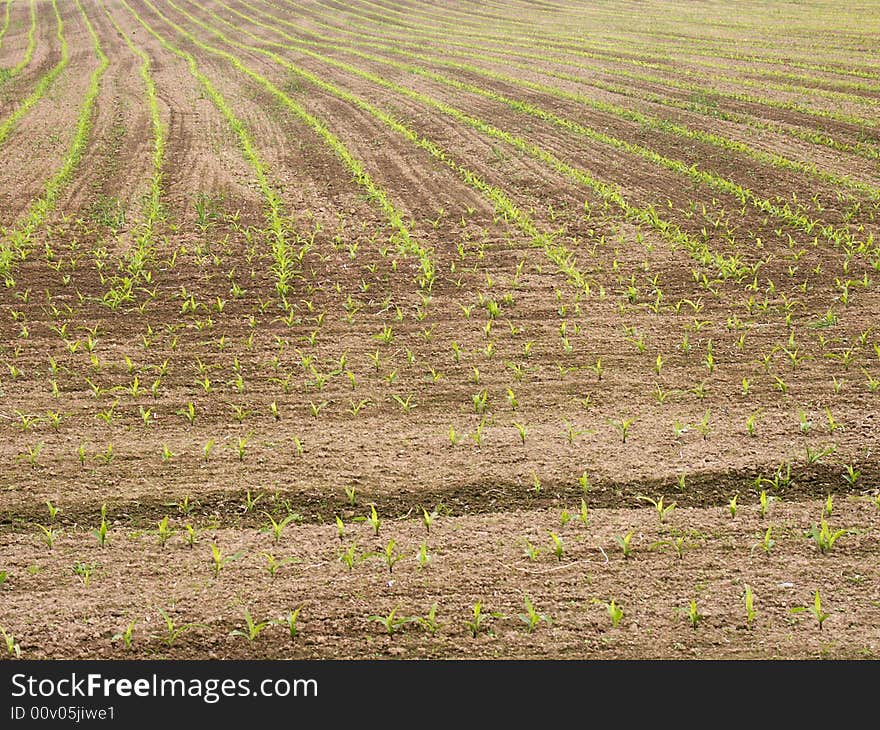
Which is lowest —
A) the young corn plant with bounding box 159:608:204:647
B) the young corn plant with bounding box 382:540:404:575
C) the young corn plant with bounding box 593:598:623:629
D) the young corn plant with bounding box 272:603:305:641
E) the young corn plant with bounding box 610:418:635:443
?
the young corn plant with bounding box 159:608:204:647

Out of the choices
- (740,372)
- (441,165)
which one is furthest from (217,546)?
(441,165)

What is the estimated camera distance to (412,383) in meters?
6.34

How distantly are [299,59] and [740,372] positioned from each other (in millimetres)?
18410

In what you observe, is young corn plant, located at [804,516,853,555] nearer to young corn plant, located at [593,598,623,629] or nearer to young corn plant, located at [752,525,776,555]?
young corn plant, located at [752,525,776,555]

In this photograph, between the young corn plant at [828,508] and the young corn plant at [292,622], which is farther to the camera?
the young corn plant at [828,508]

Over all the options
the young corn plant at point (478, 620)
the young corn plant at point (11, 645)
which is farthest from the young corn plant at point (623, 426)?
the young corn plant at point (11, 645)

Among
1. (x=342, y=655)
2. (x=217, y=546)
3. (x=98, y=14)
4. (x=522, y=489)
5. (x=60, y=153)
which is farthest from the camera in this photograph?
(x=98, y=14)

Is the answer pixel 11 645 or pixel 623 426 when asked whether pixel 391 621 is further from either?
pixel 623 426

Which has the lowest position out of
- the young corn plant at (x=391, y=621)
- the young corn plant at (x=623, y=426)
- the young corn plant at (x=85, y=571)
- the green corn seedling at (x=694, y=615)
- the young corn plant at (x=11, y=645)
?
the young corn plant at (x=11, y=645)

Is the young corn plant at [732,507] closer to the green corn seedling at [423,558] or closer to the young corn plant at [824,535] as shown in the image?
the young corn plant at [824,535]

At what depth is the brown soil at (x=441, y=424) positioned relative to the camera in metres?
4.14

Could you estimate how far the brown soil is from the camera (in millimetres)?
4141

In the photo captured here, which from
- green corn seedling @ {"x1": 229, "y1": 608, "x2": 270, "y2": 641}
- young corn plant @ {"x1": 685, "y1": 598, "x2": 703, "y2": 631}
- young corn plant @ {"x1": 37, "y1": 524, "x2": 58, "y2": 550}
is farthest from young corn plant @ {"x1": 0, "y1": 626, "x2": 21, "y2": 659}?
young corn plant @ {"x1": 685, "y1": 598, "x2": 703, "y2": 631}

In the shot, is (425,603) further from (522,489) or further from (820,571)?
(820,571)
